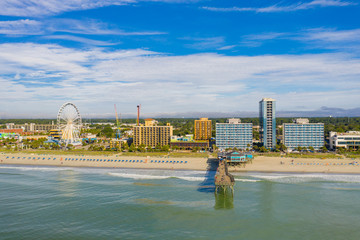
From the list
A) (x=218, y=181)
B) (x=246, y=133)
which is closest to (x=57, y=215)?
(x=218, y=181)

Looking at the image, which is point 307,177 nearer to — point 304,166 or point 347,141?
point 304,166

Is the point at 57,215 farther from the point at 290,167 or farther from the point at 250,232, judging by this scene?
the point at 290,167

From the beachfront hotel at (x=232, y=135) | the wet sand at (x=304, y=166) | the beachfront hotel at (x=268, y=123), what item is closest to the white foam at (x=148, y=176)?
the wet sand at (x=304, y=166)

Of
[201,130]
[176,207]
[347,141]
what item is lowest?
[176,207]

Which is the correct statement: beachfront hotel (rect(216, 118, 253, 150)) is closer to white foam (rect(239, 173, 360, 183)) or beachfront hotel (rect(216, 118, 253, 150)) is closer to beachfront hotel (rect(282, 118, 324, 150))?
beachfront hotel (rect(282, 118, 324, 150))

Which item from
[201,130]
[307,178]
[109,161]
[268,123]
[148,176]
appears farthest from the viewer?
[201,130]

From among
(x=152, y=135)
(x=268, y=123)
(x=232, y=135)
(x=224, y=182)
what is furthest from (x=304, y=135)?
(x=224, y=182)

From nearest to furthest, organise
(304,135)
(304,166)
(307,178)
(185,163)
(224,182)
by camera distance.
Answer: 1. (224,182)
2. (307,178)
3. (304,166)
4. (185,163)
5. (304,135)

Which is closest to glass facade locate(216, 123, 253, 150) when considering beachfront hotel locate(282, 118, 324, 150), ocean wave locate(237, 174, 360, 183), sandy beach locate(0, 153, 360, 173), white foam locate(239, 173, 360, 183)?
beachfront hotel locate(282, 118, 324, 150)
